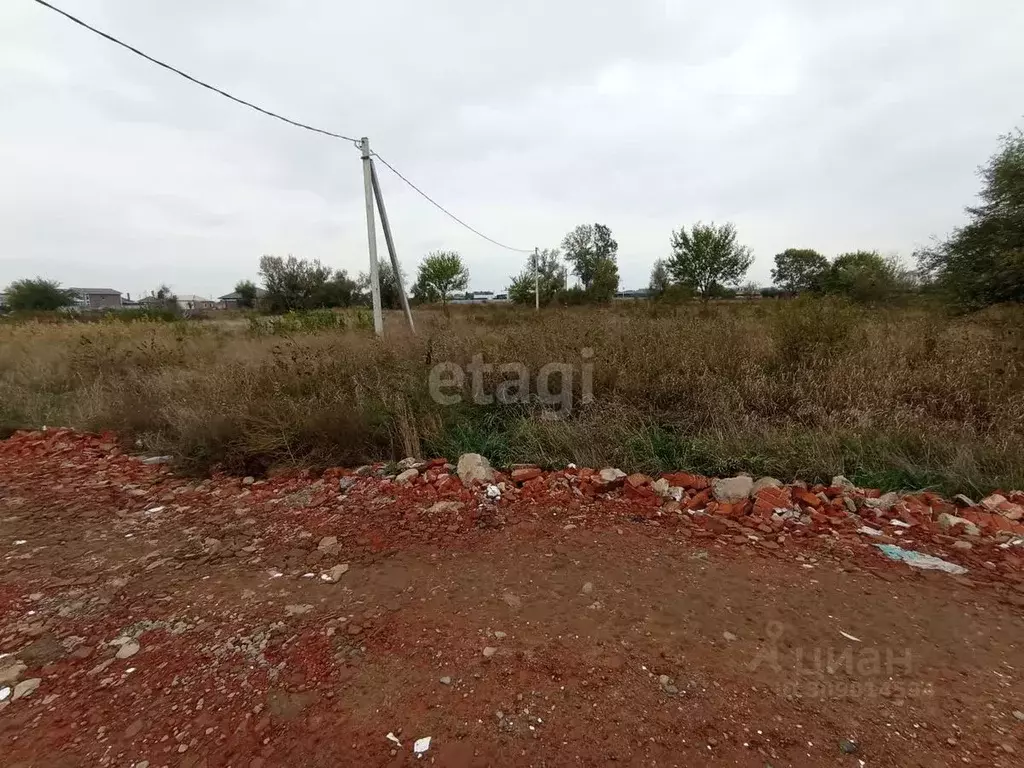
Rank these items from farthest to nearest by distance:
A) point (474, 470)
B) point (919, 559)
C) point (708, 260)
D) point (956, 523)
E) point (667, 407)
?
point (708, 260), point (667, 407), point (474, 470), point (956, 523), point (919, 559)

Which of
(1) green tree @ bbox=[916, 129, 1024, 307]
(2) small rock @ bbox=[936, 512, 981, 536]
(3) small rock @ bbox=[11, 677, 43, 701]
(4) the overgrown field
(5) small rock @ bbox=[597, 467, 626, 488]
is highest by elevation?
(1) green tree @ bbox=[916, 129, 1024, 307]

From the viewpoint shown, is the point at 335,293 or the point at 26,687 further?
the point at 335,293

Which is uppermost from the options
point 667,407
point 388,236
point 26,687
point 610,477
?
point 388,236

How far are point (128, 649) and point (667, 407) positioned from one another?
3.95 meters

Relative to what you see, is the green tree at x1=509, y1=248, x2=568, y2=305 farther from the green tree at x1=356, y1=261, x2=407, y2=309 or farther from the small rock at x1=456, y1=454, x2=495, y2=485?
the small rock at x1=456, y1=454, x2=495, y2=485

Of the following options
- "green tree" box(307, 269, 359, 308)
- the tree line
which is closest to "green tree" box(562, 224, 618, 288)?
the tree line

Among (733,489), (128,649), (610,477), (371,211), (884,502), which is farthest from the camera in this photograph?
(371,211)

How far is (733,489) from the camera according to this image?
307 centimetres

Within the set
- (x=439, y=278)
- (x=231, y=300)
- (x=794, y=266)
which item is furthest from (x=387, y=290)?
(x=794, y=266)

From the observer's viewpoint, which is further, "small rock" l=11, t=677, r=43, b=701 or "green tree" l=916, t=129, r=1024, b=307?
"green tree" l=916, t=129, r=1024, b=307

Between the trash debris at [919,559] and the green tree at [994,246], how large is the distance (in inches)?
393

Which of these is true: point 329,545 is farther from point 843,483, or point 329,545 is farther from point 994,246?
point 994,246

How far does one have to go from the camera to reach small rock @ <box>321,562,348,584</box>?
2.35m

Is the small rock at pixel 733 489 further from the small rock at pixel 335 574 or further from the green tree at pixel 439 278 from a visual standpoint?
the green tree at pixel 439 278
